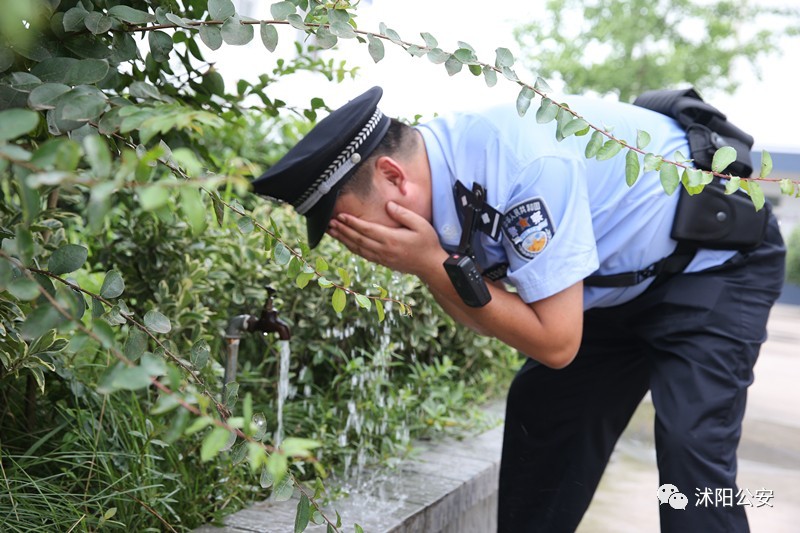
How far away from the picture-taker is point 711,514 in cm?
212

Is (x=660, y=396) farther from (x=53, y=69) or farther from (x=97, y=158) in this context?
(x=97, y=158)

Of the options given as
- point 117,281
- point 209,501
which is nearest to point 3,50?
point 117,281

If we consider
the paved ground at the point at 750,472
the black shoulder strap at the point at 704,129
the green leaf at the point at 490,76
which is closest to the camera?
the green leaf at the point at 490,76

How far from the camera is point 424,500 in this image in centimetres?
277

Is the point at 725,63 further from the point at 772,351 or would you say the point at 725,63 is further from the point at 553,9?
the point at 772,351

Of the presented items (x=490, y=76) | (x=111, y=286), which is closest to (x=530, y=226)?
(x=490, y=76)

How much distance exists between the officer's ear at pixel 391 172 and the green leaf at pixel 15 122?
4.57 ft

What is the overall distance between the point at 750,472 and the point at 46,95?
15.1 ft

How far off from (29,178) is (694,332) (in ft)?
6.25

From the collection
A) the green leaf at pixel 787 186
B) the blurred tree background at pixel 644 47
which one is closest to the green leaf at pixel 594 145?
the green leaf at pixel 787 186

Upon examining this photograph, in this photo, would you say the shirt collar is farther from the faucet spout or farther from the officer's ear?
the faucet spout

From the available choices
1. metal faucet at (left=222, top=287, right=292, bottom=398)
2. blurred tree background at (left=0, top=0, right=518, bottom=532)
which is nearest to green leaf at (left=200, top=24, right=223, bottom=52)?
blurred tree background at (left=0, top=0, right=518, bottom=532)

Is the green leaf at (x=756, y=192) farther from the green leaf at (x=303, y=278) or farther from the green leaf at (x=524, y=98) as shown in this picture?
the green leaf at (x=303, y=278)

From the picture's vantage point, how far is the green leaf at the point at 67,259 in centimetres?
121
